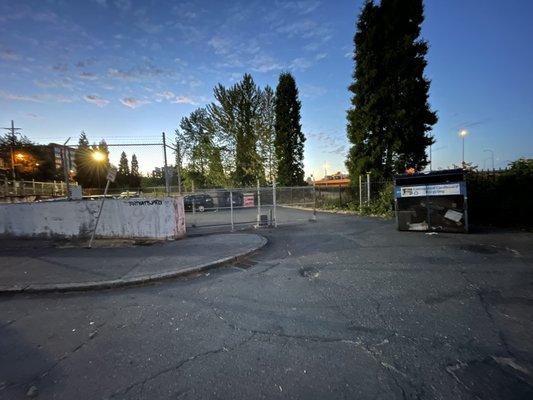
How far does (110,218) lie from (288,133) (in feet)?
83.8

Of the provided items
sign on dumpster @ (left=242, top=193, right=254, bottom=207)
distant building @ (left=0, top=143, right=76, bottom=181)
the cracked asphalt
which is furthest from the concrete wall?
distant building @ (left=0, top=143, right=76, bottom=181)

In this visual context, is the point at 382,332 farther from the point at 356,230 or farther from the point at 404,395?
the point at 356,230

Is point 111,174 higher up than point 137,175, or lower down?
lower down

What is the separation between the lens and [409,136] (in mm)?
18938

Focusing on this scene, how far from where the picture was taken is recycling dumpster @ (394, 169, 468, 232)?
32.1 feet

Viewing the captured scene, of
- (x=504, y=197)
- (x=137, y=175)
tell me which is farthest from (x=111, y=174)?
(x=504, y=197)

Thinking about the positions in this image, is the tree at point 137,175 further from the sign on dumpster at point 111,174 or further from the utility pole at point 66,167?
the utility pole at point 66,167

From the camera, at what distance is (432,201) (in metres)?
10.2

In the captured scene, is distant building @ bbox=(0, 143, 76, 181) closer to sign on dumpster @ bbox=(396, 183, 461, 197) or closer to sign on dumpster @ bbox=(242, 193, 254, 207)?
sign on dumpster @ bbox=(242, 193, 254, 207)

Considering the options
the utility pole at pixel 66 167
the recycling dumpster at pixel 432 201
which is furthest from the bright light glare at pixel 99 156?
the recycling dumpster at pixel 432 201

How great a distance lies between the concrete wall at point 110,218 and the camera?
9.79 metres

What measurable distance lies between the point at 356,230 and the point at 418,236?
235cm

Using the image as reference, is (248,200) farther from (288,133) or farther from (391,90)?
(288,133)

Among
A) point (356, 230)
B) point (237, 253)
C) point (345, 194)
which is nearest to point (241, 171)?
point (345, 194)
